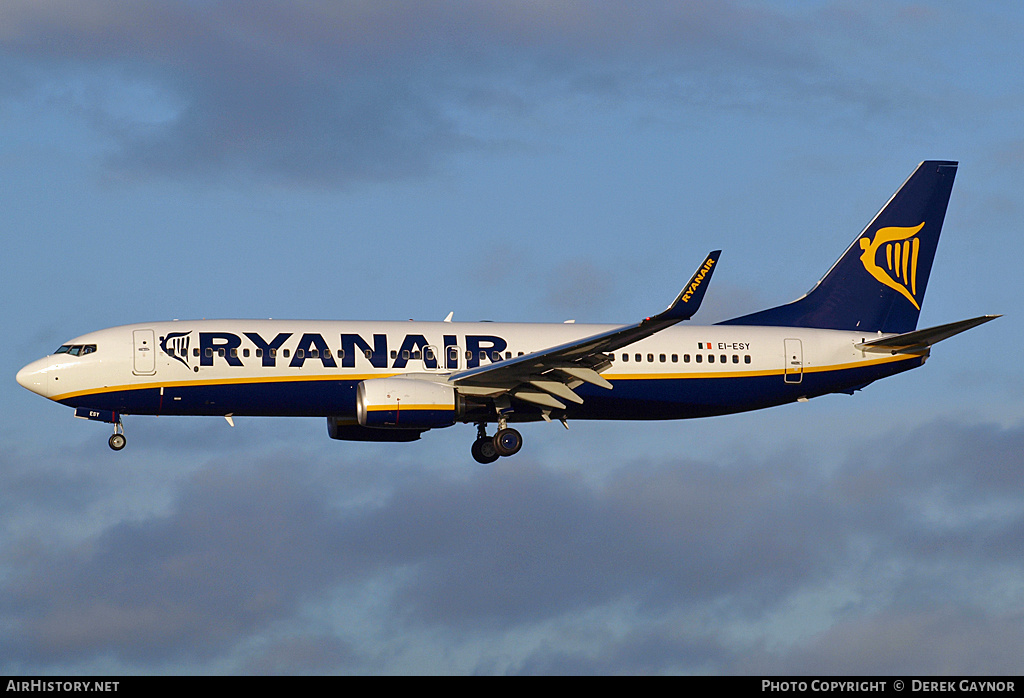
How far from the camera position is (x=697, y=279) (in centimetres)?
4425

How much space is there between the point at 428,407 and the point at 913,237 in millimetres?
24005

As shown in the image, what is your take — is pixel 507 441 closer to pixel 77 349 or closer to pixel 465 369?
pixel 465 369

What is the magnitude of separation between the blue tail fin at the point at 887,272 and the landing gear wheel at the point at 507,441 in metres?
10.8

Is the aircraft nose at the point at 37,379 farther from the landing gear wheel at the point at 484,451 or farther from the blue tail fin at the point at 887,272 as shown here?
the blue tail fin at the point at 887,272

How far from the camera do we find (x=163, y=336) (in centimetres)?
5031

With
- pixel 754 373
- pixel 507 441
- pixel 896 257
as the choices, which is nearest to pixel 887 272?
pixel 896 257

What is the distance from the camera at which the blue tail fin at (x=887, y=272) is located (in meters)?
59.2

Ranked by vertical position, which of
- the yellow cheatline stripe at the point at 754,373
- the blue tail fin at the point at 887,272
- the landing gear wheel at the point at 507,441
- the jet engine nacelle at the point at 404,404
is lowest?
the landing gear wheel at the point at 507,441

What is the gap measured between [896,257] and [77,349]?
108 feet

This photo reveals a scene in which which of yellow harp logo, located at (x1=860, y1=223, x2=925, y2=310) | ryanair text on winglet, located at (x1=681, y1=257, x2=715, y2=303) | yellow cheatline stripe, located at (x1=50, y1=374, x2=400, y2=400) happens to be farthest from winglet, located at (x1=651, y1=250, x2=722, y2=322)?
yellow harp logo, located at (x1=860, y1=223, x2=925, y2=310)

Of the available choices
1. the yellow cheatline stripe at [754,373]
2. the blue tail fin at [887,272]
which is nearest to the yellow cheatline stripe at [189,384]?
the yellow cheatline stripe at [754,373]

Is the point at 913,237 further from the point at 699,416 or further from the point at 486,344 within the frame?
the point at 486,344

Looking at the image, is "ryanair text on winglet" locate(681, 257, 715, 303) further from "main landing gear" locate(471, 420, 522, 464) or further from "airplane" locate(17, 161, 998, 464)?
"main landing gear" locate(471, 420, 522, 464)
